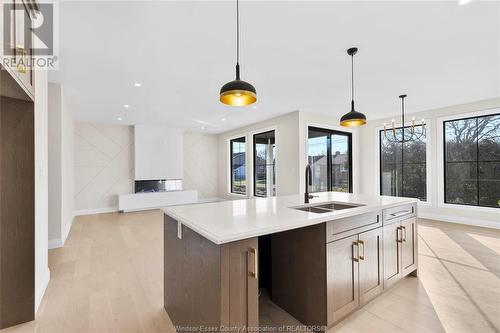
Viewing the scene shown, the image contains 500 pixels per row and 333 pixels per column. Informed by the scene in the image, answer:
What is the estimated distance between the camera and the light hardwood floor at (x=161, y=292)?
6.13ft

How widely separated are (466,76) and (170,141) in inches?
290

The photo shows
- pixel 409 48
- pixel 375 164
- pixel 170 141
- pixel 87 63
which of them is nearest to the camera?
pixel 409 48

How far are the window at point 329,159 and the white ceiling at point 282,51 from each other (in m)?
1.49

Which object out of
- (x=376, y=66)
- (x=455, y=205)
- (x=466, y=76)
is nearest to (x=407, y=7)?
(x=376, y=66)

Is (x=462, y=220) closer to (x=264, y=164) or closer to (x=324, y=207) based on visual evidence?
(x=324, y=207)

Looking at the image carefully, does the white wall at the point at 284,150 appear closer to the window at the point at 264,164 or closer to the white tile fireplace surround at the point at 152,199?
the window at the point at 264,164

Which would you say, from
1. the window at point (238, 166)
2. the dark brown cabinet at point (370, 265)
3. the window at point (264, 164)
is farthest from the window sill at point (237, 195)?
the dark brown cabinet at point (370, 265)

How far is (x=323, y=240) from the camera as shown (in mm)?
1692

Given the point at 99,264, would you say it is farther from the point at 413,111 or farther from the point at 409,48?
the point at 413,111

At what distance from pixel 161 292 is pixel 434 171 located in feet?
20.2

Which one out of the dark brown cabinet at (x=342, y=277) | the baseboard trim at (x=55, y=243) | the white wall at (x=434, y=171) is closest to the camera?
the dark brown cabinet at (x=342, y=277)

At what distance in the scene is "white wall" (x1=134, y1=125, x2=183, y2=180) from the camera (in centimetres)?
716

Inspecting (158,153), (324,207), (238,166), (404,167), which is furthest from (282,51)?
(158,153)

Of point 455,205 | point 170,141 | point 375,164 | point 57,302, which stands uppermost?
point 170,141
